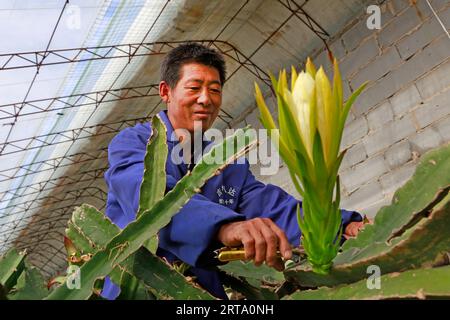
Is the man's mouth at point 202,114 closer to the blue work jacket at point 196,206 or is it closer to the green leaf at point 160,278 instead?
the blue work jacket at point 196,206

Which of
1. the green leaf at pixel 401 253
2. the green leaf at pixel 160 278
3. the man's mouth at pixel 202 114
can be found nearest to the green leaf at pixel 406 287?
the green leaf at pixel 401 253

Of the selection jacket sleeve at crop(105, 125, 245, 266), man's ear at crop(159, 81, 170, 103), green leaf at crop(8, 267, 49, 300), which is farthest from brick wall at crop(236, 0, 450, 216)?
green leaf at crop(8, 267, 49, 300)

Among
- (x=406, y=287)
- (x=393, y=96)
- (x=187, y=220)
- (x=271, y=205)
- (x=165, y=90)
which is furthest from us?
(x=393, y=96)

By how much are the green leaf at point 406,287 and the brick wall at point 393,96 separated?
3.73m

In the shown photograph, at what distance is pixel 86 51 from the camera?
20.0 ft

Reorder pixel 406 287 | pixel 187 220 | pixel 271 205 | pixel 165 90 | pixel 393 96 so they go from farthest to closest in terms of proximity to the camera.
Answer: pixel 393 96 < pixel 165 90 < pixel 271 205 < pixel 187 220 < pixel 406 287

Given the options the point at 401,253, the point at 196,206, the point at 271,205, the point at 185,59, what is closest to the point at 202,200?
the point at 196,206

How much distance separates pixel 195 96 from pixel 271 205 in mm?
234

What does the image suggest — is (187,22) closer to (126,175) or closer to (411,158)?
(411,158)

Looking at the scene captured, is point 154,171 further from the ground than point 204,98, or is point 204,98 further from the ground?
point 204,98

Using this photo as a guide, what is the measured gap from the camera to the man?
16.5 inches

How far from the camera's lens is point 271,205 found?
32.7 inches

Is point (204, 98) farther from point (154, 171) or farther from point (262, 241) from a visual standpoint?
point (262, 241)

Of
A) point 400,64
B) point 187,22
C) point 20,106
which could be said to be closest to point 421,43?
point 400,64
